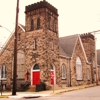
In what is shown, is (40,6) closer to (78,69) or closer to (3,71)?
(3,71)

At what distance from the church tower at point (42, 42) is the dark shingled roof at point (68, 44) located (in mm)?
5764

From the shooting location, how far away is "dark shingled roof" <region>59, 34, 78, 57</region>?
3522cm

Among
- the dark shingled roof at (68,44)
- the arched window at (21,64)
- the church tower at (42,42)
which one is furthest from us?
the dark shingled roof at (68,44)

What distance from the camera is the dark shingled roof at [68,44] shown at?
3522 centimetres

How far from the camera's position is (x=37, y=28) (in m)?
28.2

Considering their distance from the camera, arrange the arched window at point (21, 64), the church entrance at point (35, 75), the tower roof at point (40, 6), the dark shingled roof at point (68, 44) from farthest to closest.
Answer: the dark shingled roof at point (68, 44), the arched window at point (21, 64), the tower roof at point (40, 6), the church entrance at point (35, 75)

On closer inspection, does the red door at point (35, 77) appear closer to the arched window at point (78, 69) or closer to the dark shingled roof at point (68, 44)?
the dark shingled roof at point (68, 44)

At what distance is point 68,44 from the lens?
3728 centimetres

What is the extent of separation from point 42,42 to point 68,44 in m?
10.7

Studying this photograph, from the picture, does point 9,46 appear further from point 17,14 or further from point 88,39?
point 88,39

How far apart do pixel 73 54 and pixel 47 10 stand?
31.6 ft

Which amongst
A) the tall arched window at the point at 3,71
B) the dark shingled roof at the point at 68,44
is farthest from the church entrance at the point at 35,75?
the dark shingled roof at the point at 68,44

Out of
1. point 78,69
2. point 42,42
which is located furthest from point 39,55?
point 78,69

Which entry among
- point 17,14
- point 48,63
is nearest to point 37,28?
point 48,63
